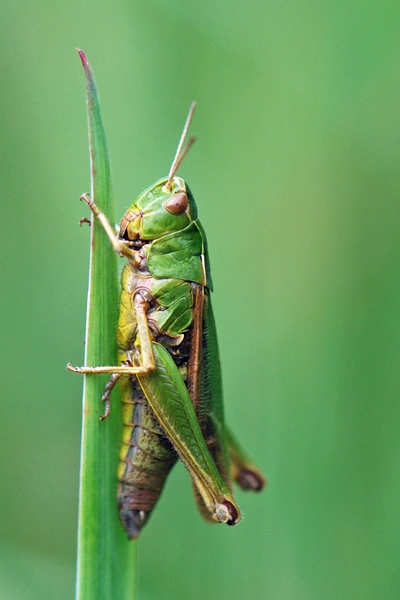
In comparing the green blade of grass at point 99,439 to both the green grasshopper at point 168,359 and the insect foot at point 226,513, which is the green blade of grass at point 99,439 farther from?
the insect foot at point 226,513

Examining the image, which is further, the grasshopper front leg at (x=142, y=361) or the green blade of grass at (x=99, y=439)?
the grasshopper front leg at (x=142, y=361)

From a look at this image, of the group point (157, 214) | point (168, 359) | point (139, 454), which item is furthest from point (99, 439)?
point (157, 214)

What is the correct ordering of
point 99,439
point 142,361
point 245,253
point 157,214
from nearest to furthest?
point 99,439, point 142,361, point 157,214, point 245,253

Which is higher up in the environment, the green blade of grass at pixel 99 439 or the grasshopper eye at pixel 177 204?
the grasshopper eye at pixel 177 204

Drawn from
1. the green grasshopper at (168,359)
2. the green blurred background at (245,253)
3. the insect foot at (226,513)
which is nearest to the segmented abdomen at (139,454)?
the green grasshopper at (168,359)

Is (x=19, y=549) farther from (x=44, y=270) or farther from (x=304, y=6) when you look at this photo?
(x=304, y=6)

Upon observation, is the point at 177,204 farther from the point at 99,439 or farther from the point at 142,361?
the point at 99,439
